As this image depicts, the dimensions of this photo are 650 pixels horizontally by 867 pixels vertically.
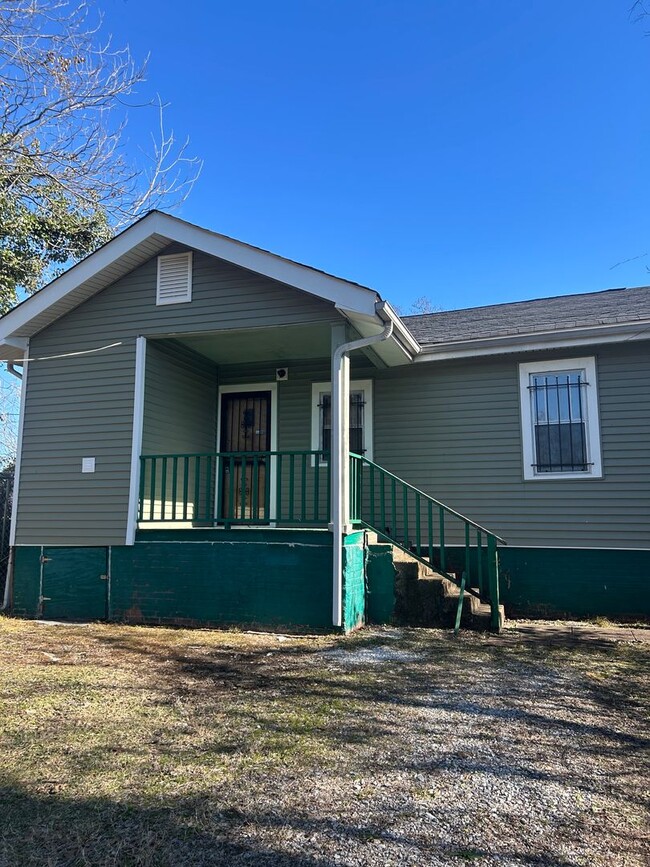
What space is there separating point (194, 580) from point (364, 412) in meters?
3.35

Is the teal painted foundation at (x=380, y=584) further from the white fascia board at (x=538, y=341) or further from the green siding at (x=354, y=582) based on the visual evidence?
the white fascia board at (x=538, y=341)

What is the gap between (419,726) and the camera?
3629 mm

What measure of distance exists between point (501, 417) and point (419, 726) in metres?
5.01

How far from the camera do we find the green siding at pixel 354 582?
626cm

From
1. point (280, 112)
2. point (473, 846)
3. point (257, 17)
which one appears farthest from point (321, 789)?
point (280, 112)

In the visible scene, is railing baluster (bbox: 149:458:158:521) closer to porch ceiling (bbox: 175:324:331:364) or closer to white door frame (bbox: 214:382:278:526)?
white door frame (bbox: 214:382:278:526)

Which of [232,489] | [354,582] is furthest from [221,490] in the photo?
[354,582]

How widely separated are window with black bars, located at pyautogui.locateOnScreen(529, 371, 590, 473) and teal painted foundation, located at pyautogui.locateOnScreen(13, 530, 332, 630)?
3.21 m

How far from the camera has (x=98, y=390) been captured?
7.55 meters

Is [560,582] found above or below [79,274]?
below

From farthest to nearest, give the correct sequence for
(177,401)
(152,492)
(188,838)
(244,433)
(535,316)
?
(244,433), (535,316), (177,401), (152,492), (188,838)

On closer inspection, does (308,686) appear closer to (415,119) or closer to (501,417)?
(501,417)

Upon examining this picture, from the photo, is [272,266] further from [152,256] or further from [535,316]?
[535,316]

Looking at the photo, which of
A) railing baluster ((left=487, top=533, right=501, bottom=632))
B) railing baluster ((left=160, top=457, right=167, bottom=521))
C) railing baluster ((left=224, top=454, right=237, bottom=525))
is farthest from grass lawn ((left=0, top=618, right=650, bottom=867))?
railing baluster ((left=160, top=457, right=167, bottom=521))
